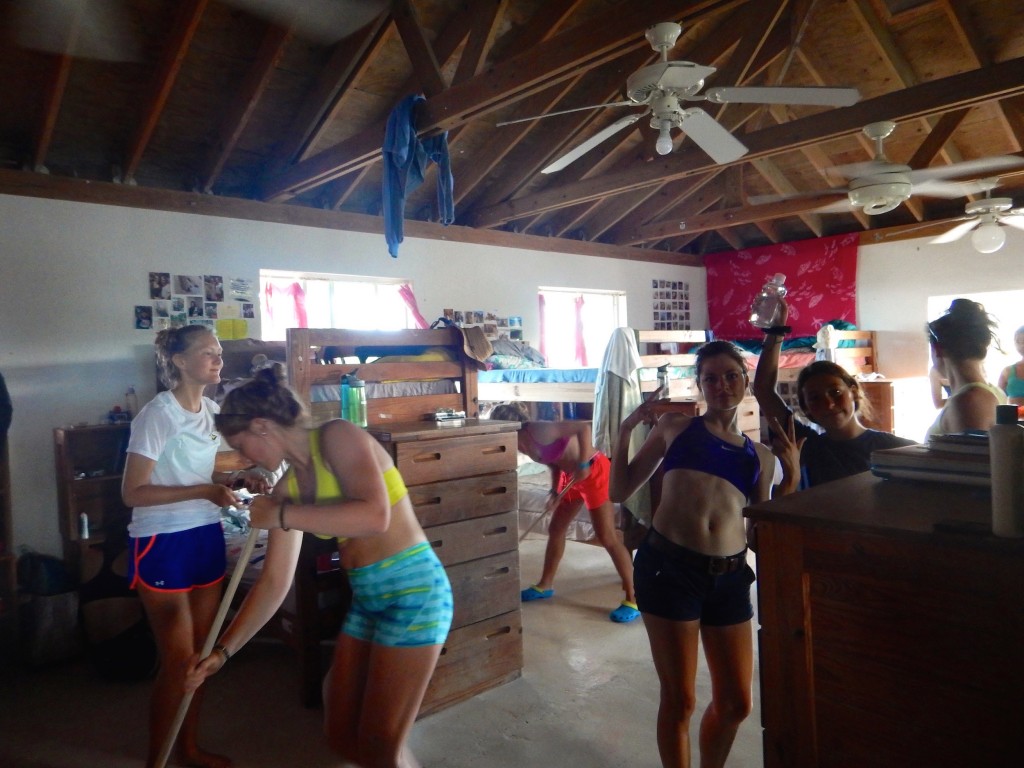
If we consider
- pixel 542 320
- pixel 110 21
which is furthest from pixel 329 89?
pixel 542 320

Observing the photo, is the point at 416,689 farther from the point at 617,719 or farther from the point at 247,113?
the point at 247,113

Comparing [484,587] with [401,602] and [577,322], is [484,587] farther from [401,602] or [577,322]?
[577,322]

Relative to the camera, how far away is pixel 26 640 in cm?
366

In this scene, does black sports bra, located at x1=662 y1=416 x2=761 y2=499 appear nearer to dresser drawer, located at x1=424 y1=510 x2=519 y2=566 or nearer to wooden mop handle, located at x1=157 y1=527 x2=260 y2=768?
dresser drawer, located at x1=424 y1=510 x2=519 y2=566

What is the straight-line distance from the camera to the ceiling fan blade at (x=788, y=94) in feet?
10.2

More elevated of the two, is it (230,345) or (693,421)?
(230,345)

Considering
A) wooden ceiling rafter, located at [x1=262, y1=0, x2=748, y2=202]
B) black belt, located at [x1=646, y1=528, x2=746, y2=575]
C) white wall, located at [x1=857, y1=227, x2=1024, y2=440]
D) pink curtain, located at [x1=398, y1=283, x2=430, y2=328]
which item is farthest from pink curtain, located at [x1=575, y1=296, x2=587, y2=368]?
black belt, located at [x1=646, y1=528, x2=746, y2=575]

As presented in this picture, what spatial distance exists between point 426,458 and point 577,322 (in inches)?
249

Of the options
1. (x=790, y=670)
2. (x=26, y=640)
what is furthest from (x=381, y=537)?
(x=26, y=640)

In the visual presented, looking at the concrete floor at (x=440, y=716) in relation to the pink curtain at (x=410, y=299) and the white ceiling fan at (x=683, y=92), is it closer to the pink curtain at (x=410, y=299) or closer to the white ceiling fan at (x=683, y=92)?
the white ceiling fan at (x=683, y=92)

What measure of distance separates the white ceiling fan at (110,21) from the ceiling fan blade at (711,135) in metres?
2.32

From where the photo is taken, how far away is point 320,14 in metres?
4.44

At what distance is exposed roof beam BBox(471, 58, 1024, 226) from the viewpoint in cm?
421

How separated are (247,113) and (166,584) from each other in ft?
12.5
